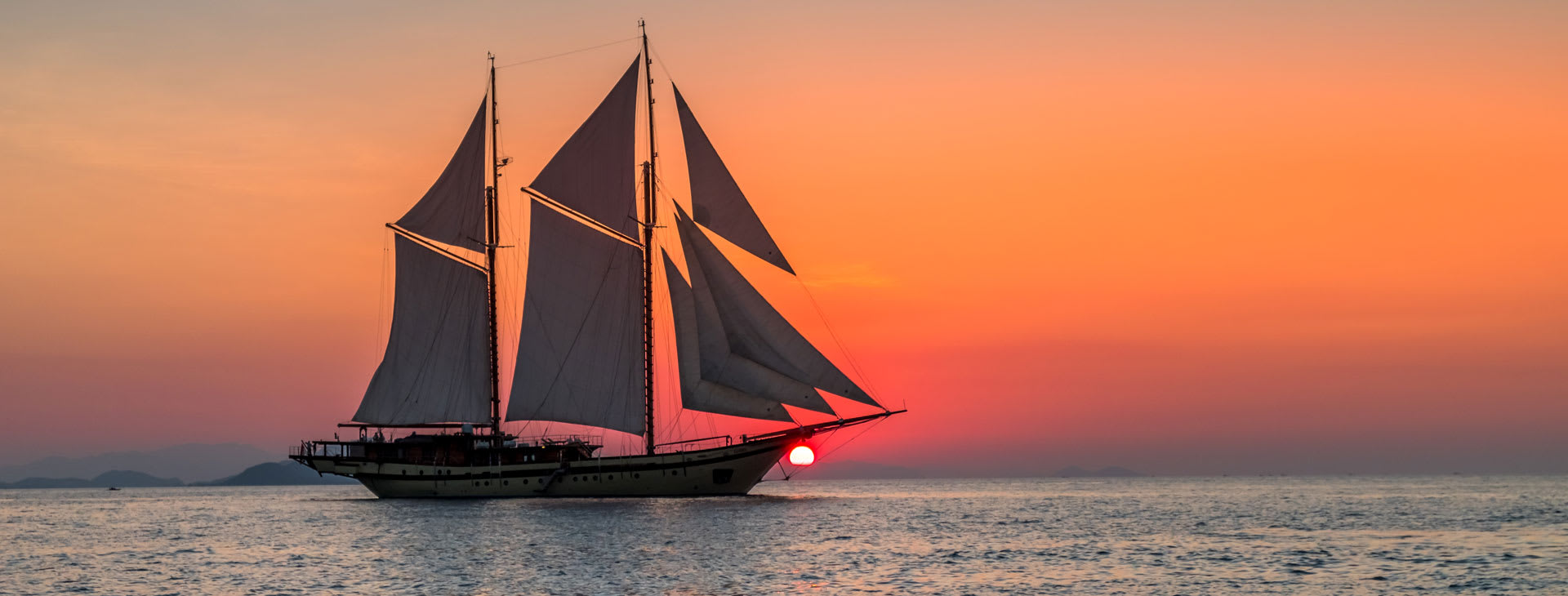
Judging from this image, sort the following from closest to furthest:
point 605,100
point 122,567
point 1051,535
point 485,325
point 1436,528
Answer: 1. point 122,567
2. point 1051,535
3. point 1436,528
4. point 605,100
5. point 485,325

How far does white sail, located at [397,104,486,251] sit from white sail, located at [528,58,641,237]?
25.9 feet

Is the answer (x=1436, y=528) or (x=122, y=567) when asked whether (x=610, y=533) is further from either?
(x=1436, y=528)

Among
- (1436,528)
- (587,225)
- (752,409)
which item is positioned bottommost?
(1436,528)

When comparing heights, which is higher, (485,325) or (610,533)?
(485,325)

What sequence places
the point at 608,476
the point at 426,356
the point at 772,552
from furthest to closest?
the point at 426,356 → the point at 608,476 → the point at 772,552

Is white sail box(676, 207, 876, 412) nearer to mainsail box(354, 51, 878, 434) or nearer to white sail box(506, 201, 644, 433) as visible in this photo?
mainsail box(354, 51, 878, 434)

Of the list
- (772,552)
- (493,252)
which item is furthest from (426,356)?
(772,552)

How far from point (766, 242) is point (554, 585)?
3503 centimetres

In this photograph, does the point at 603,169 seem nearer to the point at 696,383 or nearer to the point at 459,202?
the point at 459,202

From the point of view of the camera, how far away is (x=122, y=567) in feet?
168

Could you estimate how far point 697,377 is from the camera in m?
77.2

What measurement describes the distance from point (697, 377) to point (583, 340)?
33.0ft

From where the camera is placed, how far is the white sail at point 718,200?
74.5 m

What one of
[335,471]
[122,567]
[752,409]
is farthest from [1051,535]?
[335,471]
